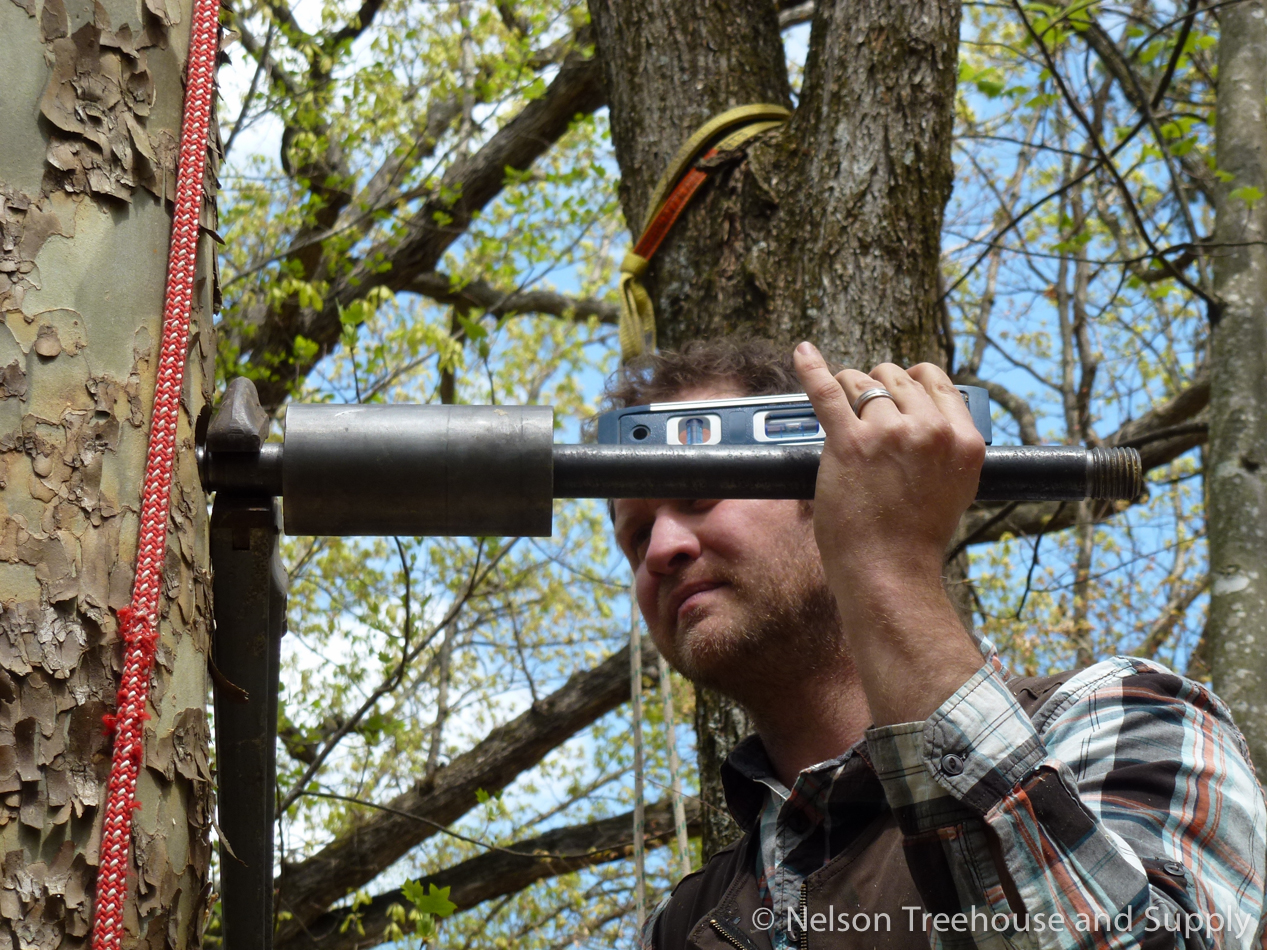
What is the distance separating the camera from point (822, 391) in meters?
1.23

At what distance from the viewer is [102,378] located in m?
0.96

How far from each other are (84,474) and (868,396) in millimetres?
763

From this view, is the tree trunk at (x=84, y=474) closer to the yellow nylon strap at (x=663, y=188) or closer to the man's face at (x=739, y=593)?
the man's face at (x=739, y=593)

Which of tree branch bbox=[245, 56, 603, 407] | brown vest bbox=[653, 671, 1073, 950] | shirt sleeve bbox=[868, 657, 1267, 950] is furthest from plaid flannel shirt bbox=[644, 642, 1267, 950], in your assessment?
tree branch bbox=[245, 56, 603, 407]

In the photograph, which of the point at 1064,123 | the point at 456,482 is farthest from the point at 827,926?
the point at 1064,123

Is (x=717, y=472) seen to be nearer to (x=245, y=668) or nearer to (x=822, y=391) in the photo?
(x=822, y=391)

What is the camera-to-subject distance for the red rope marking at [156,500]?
2.89 ft

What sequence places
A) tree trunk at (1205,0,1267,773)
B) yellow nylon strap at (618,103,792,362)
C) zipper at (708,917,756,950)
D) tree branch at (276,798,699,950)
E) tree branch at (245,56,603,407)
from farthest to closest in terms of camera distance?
tree branch at (276,798,699,950)
tree branch at (245,56,603,407)
tree trunk at (1205,0,1267,773)
yellow nylon strap at (618,103,792,362)
zipper at (708,917,756,950)

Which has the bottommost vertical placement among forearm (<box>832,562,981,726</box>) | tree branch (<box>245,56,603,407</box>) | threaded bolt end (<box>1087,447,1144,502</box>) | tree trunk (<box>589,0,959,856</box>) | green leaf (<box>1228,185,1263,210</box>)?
forearm (<box>832,562,981,726</box>)

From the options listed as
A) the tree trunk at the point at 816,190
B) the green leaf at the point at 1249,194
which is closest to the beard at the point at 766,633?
the tree trunk at the point at 816,190

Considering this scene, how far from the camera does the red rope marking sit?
0.88 meters

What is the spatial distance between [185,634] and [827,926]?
996mm

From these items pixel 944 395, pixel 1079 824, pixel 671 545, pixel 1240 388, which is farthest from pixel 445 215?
pixel 1079 824

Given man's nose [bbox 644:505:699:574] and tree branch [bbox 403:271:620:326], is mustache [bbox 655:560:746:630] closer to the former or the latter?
man's nose [bbox 644:505:699:574]
